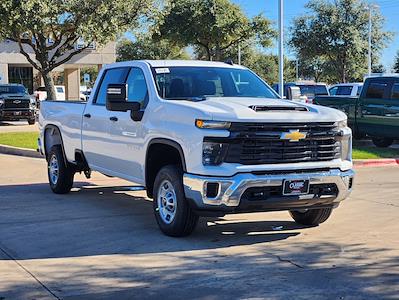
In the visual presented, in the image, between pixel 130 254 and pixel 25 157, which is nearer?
pixel 130 254

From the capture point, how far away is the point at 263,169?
6.37 metres

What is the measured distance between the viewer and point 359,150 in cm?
1636

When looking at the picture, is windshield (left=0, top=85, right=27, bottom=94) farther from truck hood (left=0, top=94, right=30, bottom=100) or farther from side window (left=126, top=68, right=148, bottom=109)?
side window (left=126, top=68, right=148, bottom=109)

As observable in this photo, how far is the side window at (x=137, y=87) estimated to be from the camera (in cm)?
764

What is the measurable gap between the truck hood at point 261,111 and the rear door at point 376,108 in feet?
32.2

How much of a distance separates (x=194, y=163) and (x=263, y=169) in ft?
2.41

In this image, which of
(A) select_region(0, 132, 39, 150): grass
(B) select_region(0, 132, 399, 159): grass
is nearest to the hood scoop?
(B) select_region(0, 132, 399, 159): grass

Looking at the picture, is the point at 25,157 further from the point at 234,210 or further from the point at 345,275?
the point at 345,275

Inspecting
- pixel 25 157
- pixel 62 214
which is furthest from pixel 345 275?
pixel 25 157

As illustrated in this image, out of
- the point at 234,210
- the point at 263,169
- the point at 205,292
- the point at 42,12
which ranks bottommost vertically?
the point at 205,292

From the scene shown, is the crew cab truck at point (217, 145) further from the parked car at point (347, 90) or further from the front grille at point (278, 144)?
the parked car at point (347, 90)

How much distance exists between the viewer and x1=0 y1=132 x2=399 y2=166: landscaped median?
47.8ft

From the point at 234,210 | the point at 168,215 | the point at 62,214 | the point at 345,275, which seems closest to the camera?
the point at 345,275

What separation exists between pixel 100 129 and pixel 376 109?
10.2 m
